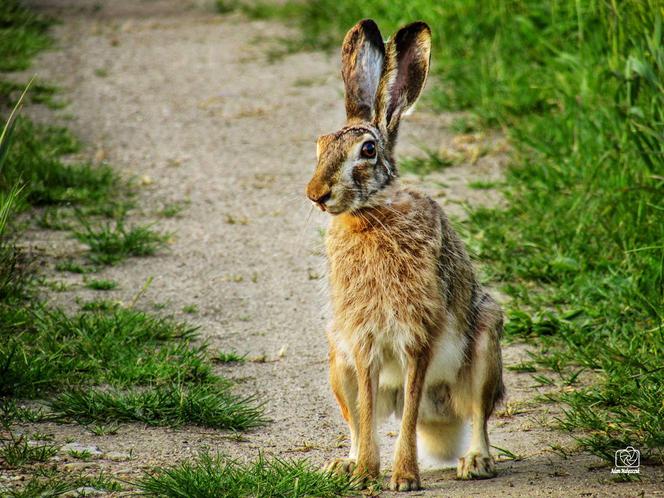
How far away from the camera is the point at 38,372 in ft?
15.1

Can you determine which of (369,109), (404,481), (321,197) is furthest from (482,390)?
(369,109)

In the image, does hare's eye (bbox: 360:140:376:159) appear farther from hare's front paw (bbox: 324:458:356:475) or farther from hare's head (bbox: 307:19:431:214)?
hare's front paw (bbox: 324:458:356:475)

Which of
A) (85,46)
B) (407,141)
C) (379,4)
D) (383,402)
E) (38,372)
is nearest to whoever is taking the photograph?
(383,402)

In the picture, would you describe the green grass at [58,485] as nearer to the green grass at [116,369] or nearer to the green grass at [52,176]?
the green grass at [116,369]

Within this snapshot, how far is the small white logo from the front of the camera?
12.7 feet

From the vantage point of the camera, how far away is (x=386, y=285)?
13.1 ft

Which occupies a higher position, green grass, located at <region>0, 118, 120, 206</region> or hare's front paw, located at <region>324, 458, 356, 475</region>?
green grass, located at <region>0, 118, 120, 206</region>

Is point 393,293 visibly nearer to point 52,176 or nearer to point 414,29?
point 414,29

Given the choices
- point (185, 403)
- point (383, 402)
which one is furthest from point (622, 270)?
point (185, 403)

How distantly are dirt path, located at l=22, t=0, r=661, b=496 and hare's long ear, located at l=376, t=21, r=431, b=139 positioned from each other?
0.65m

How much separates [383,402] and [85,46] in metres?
7.64

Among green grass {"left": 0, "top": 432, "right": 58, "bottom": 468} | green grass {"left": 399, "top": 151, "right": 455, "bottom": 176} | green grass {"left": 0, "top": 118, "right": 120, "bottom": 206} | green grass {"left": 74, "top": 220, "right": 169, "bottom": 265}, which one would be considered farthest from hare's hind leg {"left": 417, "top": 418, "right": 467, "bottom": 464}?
green grass {"left": 0, "top": 118, "right": 120, "bottom": 206}

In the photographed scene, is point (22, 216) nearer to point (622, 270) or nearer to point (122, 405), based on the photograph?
point (122, 405)

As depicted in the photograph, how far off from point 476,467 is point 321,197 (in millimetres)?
1173
